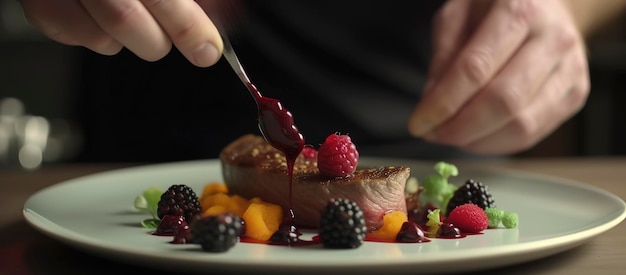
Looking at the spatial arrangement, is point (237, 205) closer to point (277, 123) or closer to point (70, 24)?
point (277, 123)

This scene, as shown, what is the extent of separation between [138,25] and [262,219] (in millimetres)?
514

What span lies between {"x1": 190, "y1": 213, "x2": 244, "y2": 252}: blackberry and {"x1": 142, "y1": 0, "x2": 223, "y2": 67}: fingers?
397mm

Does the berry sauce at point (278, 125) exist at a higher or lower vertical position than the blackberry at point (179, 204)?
higher

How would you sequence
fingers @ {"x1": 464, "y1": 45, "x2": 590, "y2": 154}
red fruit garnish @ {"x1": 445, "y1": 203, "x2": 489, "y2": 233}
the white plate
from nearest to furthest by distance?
the white plate, red fruit garnish @ {"x1": 445, "y1": 203, "x2": 489, "y2": 233}, fingers @ {"x1": 464, "y1": 45, "x2": 590, "y2": 154}

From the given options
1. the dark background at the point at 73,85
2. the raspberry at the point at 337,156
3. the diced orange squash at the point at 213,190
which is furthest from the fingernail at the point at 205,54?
the dark background at the point at 73,85

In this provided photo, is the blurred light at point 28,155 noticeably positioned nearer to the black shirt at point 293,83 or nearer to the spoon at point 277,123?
the black shirt at point 293,83

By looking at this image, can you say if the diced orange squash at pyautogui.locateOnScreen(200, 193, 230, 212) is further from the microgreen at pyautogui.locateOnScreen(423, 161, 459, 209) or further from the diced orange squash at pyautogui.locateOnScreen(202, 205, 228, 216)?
the microgreen at pyautogui.locateOnScreen(423, 161, 459, 209)

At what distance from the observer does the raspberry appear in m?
1.95

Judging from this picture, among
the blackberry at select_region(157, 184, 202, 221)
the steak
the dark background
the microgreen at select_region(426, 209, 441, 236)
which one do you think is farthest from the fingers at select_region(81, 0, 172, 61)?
the dark background

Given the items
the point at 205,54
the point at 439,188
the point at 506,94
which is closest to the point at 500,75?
the point at 506,94

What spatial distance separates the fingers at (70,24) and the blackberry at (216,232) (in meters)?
0.54

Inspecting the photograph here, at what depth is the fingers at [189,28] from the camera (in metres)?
1.75

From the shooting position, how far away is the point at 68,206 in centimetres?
218

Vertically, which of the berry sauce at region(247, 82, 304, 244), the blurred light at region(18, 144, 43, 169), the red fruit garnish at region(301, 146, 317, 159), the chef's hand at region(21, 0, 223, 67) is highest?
the chef's hand at region(21, 0, 223, 67)
